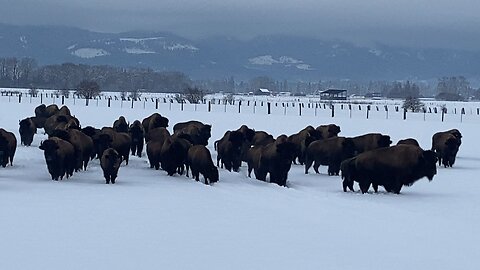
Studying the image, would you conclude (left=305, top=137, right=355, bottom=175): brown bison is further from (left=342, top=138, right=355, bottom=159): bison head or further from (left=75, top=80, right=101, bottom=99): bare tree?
(left=75, top=80, right=101, bottom=99): bare tree

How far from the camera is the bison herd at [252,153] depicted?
19.2 meters

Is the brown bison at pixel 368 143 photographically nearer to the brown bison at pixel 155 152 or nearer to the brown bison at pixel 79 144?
the brown bison at pixel 155 152

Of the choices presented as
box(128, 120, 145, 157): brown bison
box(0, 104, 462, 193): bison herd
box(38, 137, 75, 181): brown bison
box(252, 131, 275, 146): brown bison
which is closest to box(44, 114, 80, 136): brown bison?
box(0, 104, 462, 193): bison herd

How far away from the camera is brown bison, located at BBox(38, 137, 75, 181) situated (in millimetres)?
19406

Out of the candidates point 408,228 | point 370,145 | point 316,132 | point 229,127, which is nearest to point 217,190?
point 408,228

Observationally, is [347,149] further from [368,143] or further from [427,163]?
[427,163]

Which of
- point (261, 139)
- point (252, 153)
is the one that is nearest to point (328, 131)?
point (261, 139)

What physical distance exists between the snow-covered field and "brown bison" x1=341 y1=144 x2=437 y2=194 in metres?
0.39

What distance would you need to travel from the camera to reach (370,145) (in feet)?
78.6

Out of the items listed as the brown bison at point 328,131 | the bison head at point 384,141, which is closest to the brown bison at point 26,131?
the brown bison at point 328,131

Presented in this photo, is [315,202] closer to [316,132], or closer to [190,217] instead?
[190,217]

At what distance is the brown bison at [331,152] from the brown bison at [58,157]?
7.55 metres

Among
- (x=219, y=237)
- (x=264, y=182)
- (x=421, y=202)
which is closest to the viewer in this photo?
(x=219, y=237)

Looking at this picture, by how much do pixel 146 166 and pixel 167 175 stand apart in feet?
9.08
